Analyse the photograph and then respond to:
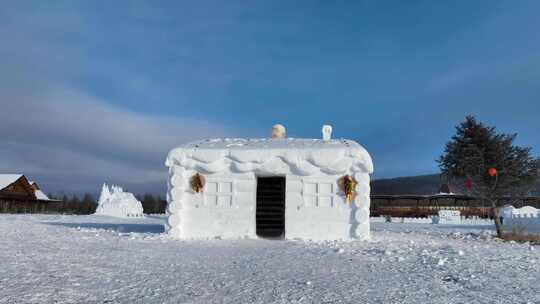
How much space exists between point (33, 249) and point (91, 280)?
396cm

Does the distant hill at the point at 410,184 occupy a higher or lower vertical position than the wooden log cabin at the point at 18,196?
higher

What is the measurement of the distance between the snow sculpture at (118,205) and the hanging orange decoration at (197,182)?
20.3 metres

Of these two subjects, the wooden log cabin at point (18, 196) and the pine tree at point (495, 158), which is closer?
the pine tree at point (495, 158)

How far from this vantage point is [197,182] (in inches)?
462

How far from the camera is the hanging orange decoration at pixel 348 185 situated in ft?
37.1

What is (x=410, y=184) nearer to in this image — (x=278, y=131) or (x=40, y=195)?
(x=40, y=195)

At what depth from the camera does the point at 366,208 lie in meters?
11.3

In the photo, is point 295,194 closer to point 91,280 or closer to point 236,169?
point 236,169

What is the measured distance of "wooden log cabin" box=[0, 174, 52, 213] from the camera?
111ft

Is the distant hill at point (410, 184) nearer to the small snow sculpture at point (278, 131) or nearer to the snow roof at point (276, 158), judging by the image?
the small snow sculpture at point (278, 131)

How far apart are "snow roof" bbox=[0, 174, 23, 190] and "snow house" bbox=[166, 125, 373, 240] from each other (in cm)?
2965

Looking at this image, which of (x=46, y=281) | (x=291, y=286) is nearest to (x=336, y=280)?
(x=291, y=286)

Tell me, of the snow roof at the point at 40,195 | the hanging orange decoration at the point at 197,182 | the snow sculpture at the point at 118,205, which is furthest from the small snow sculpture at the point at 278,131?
the snow roof at the point at 40,195

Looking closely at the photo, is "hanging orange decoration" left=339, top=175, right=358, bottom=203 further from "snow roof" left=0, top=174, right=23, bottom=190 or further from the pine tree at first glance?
"snow roof" left=0, top=174, right=23, bottom=190
